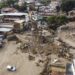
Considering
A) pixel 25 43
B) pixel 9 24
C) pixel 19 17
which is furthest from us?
pixel 19 17

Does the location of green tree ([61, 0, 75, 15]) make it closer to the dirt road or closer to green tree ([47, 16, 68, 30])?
green tree ([47, 16, 68, 30])

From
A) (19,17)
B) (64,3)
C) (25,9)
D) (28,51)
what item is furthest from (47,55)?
(25,9)

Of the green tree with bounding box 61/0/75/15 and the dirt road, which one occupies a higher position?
the green tree with bounding box 61/0/75/15

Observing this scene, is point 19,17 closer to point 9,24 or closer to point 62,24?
point 9,24

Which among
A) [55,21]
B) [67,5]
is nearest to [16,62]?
[55,21]

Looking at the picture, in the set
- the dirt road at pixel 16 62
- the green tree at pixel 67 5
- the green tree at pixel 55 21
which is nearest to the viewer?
the dirt road at pixel 16 62

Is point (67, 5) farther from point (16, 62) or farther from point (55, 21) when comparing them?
point (16, 62)

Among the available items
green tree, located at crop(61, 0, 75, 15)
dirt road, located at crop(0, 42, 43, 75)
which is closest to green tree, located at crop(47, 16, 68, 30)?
green tree, located at crop(61, 0, 75, 15)

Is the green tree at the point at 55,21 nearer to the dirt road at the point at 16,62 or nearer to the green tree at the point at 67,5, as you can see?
the green tree at the point at 67,5

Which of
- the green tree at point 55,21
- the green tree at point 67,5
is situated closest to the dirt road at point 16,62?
the green tree at point 55,21

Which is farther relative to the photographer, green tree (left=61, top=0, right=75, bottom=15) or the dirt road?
green tree (left=61, top=0, right=75, bottom=15)

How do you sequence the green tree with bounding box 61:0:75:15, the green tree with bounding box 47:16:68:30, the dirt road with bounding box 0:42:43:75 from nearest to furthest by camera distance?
the dirt road with bounding box 0:42:43:75 < the green tree with bounding box 47:16:68:30 < the green tree with bounding box 61:0:75:15
